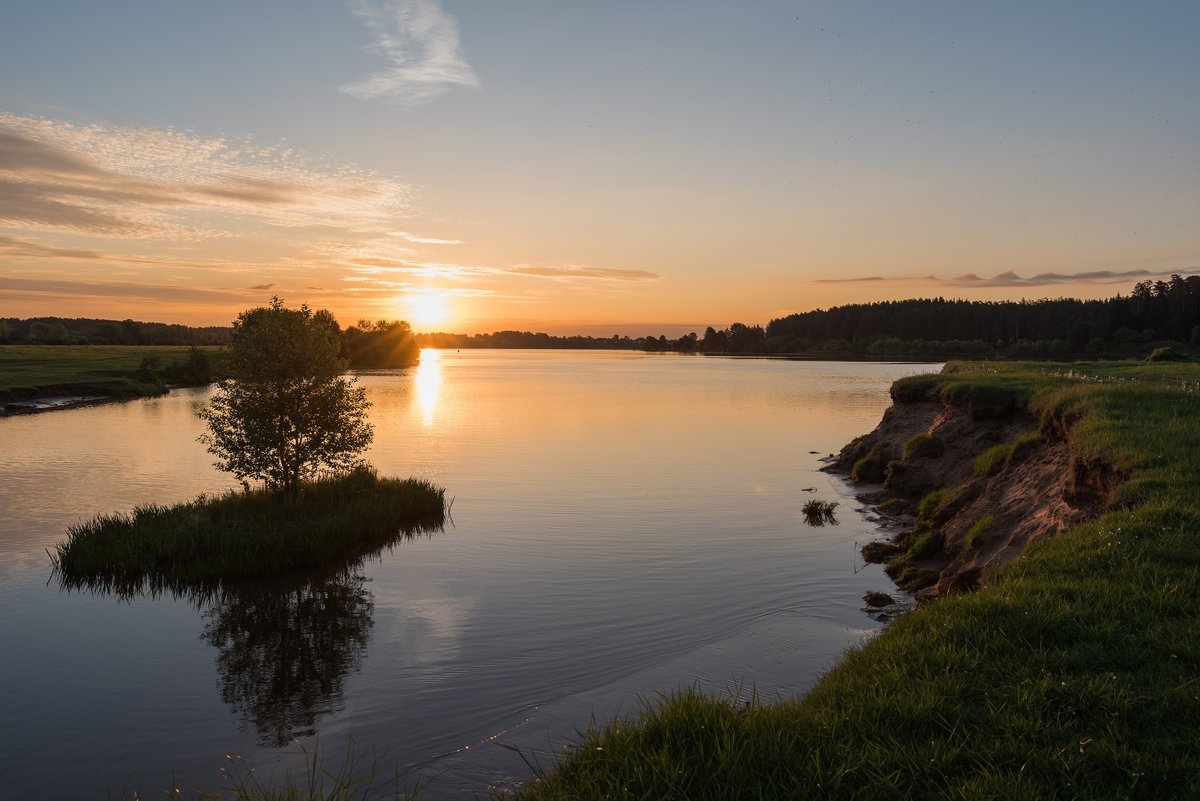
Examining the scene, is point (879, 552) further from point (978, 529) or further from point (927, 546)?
point (978, 529)

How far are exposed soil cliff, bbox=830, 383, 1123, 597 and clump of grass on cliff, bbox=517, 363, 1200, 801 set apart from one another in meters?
3.93

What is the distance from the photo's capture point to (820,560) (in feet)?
75.8

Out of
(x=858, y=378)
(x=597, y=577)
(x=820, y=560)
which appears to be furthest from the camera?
(x=858, y=378)

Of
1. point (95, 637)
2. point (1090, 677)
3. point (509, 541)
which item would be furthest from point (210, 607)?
point (1090, 677)

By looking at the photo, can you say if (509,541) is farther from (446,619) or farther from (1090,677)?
(1090,677)

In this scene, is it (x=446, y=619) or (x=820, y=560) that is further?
(x=820, y=560)

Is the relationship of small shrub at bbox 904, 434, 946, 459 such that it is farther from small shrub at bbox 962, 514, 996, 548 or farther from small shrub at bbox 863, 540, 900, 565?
small shrub at bbox 962, 514, 996, 548

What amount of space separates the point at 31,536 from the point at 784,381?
107 metres

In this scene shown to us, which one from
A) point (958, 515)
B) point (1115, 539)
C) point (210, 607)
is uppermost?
point (1115, 539)

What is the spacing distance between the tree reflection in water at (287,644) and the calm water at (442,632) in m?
0.07

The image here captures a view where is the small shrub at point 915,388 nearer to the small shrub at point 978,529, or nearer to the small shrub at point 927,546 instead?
the small shrub at point 927,546

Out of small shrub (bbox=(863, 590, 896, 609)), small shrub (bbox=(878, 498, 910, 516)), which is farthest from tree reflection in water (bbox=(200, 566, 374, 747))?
small shrub (bbox=(878, 498, 910, 516))

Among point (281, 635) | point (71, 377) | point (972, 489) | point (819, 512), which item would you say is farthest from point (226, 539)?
point (71, 377)

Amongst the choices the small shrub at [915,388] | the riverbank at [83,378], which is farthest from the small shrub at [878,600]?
the riverbank at [83,378]
